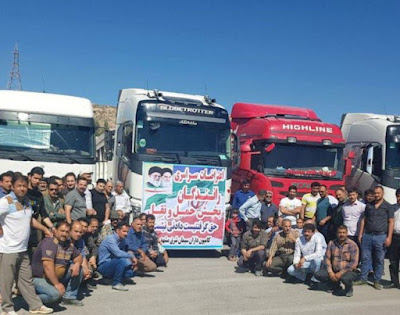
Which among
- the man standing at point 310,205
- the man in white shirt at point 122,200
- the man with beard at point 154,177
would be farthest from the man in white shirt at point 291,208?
the man in white shirt at point 122,200

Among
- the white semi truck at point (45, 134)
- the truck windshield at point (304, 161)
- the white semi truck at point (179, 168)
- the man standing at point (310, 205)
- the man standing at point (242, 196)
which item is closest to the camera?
the white semi truck at point (45, 134)

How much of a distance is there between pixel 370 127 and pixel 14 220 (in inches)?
439

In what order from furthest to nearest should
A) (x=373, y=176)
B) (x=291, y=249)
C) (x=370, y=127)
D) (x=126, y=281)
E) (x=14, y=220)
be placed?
(x=370, y=127) → (x=373, y=176) → (x=291, y=249) → (x=126, y=281) → (x=14, y=220)

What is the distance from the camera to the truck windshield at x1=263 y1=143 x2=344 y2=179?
1320cm

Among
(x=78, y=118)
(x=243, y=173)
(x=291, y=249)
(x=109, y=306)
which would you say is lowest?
(x=109, y=306)

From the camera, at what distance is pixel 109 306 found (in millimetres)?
7070

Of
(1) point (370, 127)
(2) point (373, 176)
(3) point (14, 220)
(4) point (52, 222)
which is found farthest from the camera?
(1) point (370, 127)

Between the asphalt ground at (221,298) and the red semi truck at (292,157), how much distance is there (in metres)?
3.90

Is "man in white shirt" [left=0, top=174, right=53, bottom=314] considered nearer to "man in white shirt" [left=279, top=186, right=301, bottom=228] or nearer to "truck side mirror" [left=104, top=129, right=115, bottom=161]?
"truck side mirror" [left=104, top=129, right=115, bottom=161]

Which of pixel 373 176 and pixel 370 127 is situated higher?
pixel 370 127

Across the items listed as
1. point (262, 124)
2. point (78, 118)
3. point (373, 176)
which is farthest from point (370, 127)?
point (78, 118)

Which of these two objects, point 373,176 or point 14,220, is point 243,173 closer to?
point 373,176

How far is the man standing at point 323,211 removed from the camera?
33.9 ft

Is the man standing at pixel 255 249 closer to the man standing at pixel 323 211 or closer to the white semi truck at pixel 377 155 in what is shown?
the man standing at pixel 323 211
